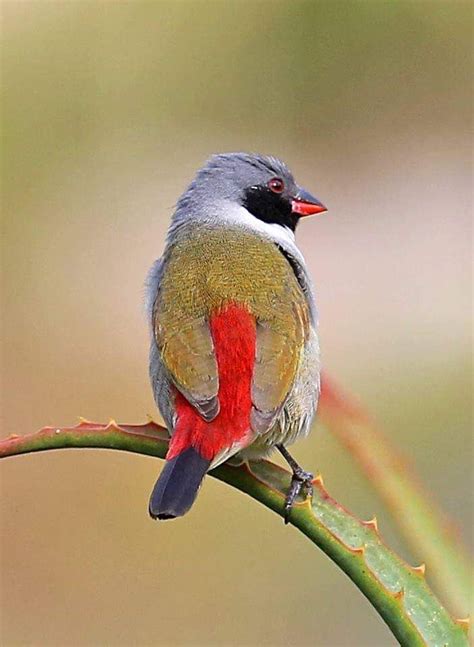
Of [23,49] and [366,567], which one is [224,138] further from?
[366,567]

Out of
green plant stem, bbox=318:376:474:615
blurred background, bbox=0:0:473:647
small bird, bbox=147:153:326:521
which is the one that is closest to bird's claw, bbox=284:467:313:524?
small bird, bbox=147:153:326:521

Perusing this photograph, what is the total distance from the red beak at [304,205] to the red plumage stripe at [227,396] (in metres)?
0.66

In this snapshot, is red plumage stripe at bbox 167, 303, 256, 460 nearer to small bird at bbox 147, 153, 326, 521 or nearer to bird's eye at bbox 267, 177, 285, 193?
small bird at bbox 147, 153, 326, 521

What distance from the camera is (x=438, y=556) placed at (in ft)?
4.28

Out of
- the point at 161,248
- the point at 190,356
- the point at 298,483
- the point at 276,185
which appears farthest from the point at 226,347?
the point at 161,248

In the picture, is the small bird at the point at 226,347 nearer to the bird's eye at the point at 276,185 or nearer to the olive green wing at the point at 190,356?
the olive green wing at the point at 190,356

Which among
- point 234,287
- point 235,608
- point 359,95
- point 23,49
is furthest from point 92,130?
point 234,287

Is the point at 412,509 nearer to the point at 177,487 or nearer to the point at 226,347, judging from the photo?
the point at 177,487

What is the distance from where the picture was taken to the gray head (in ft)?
Answer: 8.16

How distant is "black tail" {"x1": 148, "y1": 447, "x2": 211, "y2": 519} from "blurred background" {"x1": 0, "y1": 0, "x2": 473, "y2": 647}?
1.28m

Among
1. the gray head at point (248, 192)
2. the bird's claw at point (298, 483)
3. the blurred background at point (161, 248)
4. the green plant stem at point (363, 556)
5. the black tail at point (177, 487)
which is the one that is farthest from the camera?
the blurred background at point (161, 248)

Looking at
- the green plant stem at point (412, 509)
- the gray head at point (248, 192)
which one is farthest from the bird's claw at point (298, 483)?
the gray head at point (248, 192)

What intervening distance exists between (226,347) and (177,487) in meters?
0.38

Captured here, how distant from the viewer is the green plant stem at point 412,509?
1299mm
